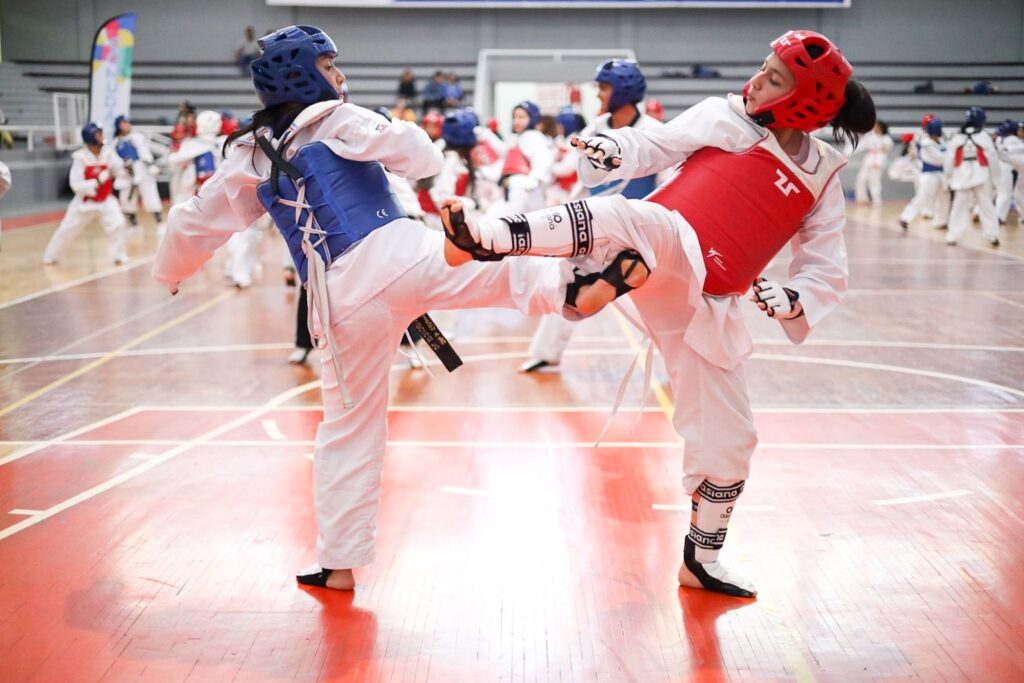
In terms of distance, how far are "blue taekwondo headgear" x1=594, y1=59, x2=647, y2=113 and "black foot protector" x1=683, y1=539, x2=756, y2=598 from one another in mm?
3301

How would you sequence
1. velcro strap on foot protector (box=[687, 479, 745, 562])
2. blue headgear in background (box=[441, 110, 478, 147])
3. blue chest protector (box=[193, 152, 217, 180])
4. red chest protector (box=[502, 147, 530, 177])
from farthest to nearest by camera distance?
blue chest protector (box=[193, 152, 217, 180])
red chest protector (box=[502, 147, 530, 177])
blue headgear in background (box=[441, 110, 478, 147])
velcro strap on foot protector (box=[687, 479, 745, 562])

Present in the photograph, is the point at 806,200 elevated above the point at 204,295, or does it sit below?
above

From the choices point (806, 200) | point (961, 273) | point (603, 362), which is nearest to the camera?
point (806, 200)

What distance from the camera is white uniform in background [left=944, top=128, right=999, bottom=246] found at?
15.5 m

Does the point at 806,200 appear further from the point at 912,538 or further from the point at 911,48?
the point at 911,48

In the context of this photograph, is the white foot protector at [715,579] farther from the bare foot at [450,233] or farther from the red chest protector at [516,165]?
the red chest protector at [516,165]

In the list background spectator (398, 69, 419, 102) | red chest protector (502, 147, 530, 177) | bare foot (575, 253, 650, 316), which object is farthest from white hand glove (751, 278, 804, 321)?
background spectator (398, 69, 419, 102)

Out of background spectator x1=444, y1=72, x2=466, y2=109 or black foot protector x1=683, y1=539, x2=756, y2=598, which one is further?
background spectator x1=444, y1=72, x2=466, y2=109

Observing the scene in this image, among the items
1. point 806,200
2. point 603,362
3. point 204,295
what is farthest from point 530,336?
point 806,200

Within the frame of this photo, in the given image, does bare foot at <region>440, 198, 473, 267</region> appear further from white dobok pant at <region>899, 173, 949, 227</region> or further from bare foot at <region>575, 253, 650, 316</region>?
white dobok pant at <region>899, 173, 949, 227</region>

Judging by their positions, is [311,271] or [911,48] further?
[911,48]

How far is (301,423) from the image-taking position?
6.23m

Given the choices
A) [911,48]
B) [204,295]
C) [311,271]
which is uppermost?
[911,48]

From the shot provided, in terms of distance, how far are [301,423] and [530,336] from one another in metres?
3.29
